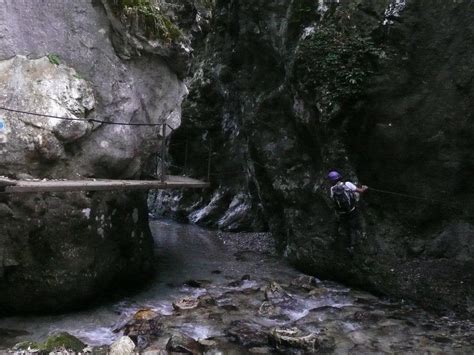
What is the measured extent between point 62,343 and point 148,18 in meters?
6.59

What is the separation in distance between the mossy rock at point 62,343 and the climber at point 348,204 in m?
5.36

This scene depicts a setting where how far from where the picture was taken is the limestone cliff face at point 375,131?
8.56m

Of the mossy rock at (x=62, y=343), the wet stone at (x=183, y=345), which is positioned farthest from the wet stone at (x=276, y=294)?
the mossy rock at (x=62, y=343)

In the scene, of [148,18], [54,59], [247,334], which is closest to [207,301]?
[247,334]

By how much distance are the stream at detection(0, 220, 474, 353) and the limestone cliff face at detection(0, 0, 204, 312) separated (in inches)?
29.5

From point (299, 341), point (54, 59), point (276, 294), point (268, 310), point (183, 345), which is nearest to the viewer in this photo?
point (183, 345)

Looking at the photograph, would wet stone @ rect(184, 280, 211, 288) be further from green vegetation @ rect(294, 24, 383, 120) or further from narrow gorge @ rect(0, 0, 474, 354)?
green vegetation @ rect(294, 24, 383, 120)

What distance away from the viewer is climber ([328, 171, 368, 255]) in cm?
900

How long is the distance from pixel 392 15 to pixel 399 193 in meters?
3.64

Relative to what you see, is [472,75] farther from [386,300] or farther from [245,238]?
[245,238]

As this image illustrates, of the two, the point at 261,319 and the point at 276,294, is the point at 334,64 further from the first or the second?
the point at 261,319

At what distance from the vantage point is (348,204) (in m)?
9.22

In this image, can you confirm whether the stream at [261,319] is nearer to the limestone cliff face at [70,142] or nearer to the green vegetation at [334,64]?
the limestone cliff face at [70,142]

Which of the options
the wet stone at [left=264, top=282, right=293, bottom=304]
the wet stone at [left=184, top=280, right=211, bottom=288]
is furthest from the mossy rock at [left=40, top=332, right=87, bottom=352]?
the wet stone at [left=264, top=282, right=293, bottom=304]
